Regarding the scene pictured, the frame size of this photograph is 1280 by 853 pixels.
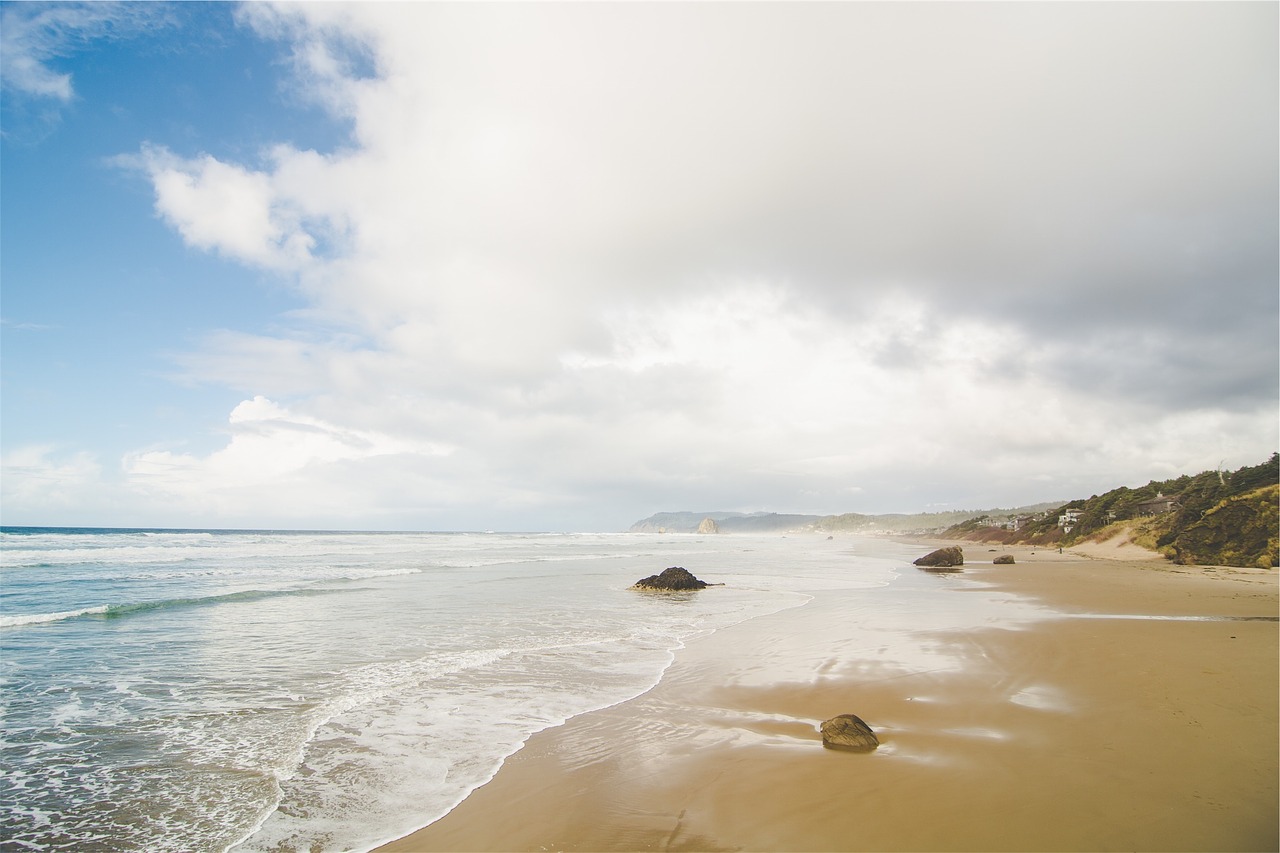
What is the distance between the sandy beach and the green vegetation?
72.0 ft

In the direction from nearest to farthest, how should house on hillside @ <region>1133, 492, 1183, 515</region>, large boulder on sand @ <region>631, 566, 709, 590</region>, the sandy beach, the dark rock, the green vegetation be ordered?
the sandy beach < the dark rock < large boulder on sand @ <region>631, 566, 709, 590</region> < the green vegetation < house on hillside @ <region>1133, 492, 1183, 515</region>

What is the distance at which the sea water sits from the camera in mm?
5570

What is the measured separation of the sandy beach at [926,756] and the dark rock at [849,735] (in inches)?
5.4

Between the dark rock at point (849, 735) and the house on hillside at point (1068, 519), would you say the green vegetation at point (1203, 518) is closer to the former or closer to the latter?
the house on hillside at point (1068, 519)

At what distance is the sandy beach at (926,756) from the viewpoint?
15.3 feet

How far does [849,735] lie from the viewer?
21.2 feet

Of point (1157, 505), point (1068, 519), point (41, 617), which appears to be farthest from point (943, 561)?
point (41, 617)

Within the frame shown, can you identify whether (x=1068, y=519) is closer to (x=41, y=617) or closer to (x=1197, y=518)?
(x=1197, y=518)

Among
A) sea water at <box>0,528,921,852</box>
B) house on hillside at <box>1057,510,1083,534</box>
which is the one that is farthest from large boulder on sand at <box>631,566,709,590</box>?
house on hillside at <box>1057,510,1083,534</box>

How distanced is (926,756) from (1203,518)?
37.6 m

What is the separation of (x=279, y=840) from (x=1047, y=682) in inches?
401

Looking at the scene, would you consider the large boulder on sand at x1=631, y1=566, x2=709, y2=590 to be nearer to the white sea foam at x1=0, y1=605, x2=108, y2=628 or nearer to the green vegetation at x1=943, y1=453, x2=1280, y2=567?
the white sea foam at x1=0, y1=605, x2=108, y2=628

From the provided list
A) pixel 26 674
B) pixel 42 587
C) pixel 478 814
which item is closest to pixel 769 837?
pixel 478 814

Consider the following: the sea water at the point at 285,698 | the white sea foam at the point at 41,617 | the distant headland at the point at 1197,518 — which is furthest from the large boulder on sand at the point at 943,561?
the white sea foam at the point at 41,617
